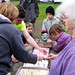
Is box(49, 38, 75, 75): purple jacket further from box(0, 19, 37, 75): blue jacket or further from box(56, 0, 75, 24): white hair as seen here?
box(0, 19, 37, 75): blue jacket

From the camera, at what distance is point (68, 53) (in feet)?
5.09

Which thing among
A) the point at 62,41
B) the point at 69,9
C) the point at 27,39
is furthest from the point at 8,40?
the point at 62,41

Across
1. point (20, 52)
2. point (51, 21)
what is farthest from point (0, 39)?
point (51, 21)

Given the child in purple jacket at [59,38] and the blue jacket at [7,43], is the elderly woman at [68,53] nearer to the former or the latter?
the blue jacket at [7,43]

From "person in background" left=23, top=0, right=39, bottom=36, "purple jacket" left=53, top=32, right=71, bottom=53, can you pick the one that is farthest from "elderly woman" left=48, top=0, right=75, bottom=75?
"person in background" left=23, top=0, right=39, bottom=36

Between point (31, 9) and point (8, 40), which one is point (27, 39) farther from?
point (31, 9)

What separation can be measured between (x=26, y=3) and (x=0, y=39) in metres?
4.67

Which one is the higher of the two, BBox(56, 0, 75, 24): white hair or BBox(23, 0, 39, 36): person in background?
BBox(56, 0, 75, 24): white hair

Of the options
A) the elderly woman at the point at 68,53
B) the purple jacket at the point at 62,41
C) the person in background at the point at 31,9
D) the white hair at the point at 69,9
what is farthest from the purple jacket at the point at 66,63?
the person in background at the point at 31,9

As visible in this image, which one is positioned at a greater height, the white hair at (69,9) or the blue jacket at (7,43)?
the white hair at (69,9)

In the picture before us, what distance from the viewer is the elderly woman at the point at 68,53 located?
1.50 m

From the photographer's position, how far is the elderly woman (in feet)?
4.94

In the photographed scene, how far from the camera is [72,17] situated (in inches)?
64.4

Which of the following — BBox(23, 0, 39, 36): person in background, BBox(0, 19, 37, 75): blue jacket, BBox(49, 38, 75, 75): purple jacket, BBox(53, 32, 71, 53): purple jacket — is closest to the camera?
BBox(49, 38, 75, 75): purple jacket
